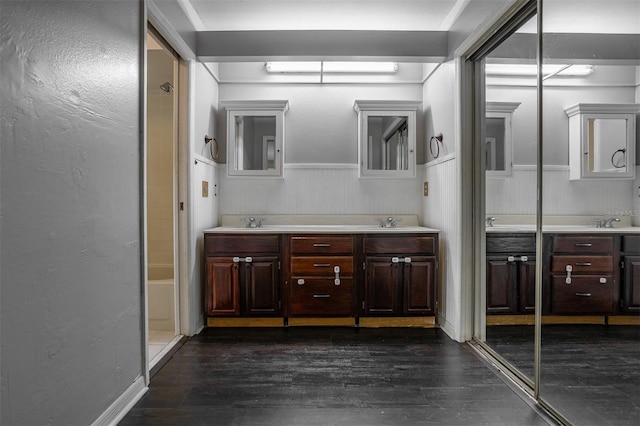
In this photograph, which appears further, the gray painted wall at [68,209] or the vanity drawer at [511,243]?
the vanity drawer at [511,243]

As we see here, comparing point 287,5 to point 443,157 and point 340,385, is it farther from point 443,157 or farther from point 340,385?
point 340,385

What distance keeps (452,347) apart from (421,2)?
8.29 ft

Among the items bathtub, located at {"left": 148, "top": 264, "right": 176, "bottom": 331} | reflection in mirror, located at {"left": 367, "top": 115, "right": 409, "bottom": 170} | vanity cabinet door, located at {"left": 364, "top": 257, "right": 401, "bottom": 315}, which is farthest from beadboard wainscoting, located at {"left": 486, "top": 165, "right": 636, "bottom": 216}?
bathtub, located at {"left": 148, "top": 264, "right": 176, "bottom": 331}

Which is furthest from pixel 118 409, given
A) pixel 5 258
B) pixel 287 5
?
pixel 287 5

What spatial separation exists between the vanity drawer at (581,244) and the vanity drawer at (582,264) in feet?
0.12

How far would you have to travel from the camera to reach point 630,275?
1478 millimetres

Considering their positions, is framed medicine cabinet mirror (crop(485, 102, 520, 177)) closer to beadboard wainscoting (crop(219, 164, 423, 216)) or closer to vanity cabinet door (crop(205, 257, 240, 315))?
beadboard wainscoting (crop(219, 164, 423, 216))

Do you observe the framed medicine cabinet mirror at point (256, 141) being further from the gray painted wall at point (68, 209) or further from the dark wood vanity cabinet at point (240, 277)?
the gray painted wall at point (68, 209)

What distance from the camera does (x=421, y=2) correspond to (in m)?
2.86

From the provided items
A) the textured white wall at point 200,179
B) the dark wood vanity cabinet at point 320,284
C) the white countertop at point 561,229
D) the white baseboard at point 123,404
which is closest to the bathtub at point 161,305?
the textured white wall at point 200,179

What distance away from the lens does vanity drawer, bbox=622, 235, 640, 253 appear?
145 cm

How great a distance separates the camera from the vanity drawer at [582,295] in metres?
1.67

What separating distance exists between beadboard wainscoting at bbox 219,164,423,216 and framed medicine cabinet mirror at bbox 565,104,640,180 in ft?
6.84

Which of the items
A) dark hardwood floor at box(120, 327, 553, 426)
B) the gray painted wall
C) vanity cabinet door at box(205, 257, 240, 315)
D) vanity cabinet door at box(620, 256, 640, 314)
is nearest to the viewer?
the gray painted wall
